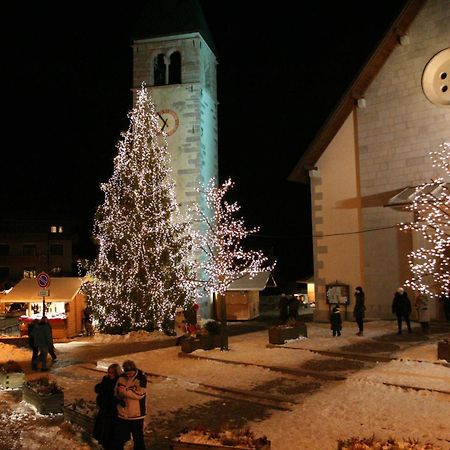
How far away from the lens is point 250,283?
107ft

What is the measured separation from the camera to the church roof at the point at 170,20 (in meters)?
32.0

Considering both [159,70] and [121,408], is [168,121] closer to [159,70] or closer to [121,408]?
[159,70]

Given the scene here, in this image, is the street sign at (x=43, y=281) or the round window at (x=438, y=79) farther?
the round window at (x=438, y=79)

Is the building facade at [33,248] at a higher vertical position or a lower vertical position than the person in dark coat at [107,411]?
higher

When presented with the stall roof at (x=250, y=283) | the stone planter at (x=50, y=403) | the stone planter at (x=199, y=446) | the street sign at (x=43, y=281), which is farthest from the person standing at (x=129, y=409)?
the stall roof at (x=250, y=283)

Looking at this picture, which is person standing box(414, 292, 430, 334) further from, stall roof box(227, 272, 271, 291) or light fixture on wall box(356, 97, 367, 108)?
stall roof box(227, 272, 271, 291)

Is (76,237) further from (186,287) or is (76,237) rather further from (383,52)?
(383,52)

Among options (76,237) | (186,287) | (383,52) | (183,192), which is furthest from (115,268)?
(76,237)

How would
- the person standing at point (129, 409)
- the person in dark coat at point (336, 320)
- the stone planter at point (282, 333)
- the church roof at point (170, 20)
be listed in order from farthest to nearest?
the church roof at point (170, 20), the person in dark coat at point (336, 320), the stone planter at point (282, 333), the person standing at point (129, 409)

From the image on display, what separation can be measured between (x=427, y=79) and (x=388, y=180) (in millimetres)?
3885

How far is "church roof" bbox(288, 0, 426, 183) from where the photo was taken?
69.0 feet

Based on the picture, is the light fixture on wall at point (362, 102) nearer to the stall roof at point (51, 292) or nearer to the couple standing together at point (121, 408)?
the stall roof at point (51, 292)

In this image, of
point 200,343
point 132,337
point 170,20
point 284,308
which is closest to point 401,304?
point 284,308

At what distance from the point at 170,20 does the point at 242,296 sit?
16176 mm
